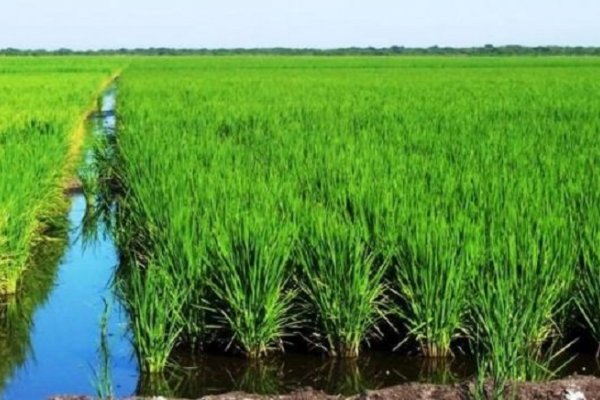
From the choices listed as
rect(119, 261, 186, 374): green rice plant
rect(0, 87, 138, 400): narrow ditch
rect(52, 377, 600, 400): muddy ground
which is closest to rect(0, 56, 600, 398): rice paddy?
rect(119, 261, 186, 374): green rice plant

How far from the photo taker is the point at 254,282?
5.16 metres

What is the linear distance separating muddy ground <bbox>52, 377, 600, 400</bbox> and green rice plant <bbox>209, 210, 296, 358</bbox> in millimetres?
1081

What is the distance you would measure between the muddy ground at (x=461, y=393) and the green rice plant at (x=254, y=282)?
3.55ft

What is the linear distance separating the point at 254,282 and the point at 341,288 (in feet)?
1.57

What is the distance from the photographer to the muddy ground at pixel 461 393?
392 centimetres

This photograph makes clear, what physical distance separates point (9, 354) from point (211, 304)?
1.23 m

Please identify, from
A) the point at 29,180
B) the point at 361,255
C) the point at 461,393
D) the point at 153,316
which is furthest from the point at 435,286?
the point at 29,180

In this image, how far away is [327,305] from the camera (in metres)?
5.23

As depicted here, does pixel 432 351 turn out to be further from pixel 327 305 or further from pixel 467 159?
pixel 467 159

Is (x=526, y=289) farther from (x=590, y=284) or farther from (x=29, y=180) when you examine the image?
(x=29, y=180)

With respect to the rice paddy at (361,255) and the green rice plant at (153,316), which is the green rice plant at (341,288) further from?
the green rice plant at (153,316)

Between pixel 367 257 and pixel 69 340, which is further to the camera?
pixel 69 340

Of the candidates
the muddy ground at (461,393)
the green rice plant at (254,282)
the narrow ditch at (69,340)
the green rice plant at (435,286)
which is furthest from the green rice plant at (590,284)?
the narrow ditch at (69,340)

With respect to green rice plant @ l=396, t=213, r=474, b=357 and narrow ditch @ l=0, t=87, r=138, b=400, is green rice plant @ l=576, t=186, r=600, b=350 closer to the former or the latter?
green rice plant @ l=396, t=213, r=474, b=357
